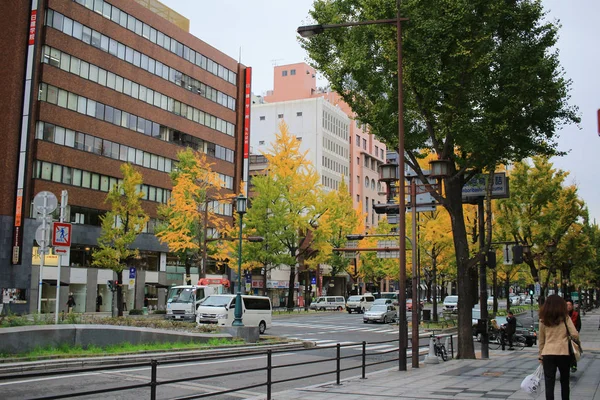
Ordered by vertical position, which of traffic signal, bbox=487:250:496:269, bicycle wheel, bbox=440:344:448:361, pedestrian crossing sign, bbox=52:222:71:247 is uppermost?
pedestrian crossing sign, bbox=52:222:71:247

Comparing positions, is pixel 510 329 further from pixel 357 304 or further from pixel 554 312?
pixel 357 304

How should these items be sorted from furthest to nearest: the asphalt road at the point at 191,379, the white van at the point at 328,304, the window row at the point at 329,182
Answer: the window row at the point at 329,182 → the white van at the point at 328,304 → the asphalt road at the point at 191,379

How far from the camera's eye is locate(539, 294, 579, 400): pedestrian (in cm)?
868

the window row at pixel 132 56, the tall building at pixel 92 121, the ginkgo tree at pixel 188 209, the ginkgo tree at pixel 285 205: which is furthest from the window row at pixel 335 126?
the ginkgo tree at pixel 188 209

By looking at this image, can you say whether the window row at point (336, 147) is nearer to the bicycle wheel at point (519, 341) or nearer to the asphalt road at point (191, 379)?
the bicycle wheel at point (519, 341)

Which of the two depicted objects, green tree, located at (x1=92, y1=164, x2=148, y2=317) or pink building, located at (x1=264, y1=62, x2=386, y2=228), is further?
pink building, located at (x1=264, y1=62, x2=386, y2=228)

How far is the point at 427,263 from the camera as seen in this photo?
161 feet

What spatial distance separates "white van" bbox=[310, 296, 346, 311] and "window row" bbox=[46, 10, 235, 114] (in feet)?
80.4

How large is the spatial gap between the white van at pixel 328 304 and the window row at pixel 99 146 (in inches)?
853

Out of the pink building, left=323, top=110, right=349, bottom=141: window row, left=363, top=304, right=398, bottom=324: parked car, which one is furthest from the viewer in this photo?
the pink building

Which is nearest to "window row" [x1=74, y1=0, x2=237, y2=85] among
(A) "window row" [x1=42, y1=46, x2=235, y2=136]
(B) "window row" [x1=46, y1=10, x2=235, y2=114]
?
(B) "window row" [x1=46, y1=10, x2=235, y2=114]

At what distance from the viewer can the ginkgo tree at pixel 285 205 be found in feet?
166

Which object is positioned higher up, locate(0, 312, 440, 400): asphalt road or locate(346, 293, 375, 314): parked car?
locate(0, 312, 440, 400): asphalt road

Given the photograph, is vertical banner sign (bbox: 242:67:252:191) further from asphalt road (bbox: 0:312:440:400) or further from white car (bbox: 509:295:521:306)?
asphalt road (bbox: 0:312:440:400)
